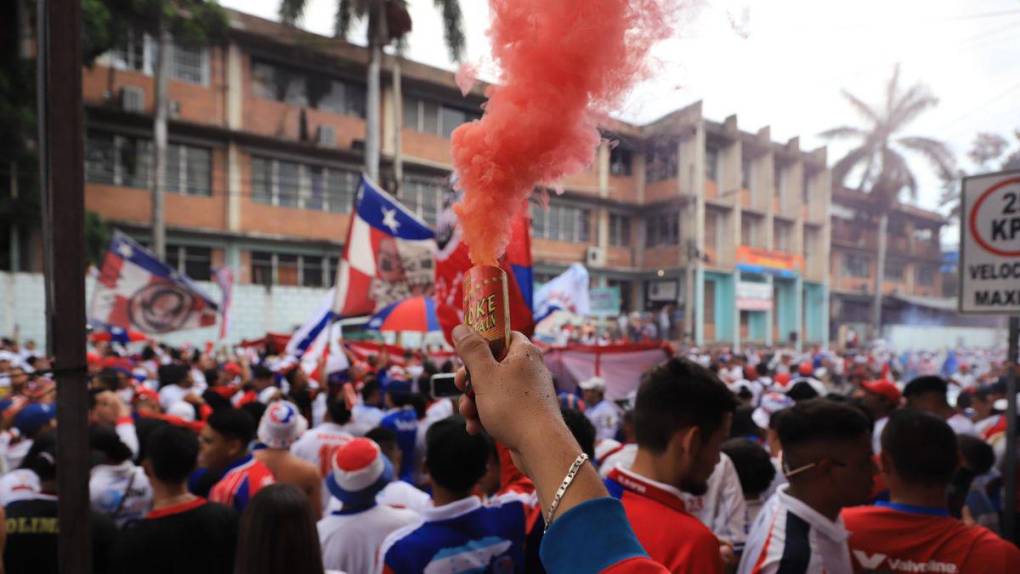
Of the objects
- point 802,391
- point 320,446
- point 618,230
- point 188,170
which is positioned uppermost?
point 188,170

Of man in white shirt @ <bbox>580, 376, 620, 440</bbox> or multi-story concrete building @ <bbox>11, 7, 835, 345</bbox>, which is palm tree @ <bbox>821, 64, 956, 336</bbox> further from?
man in white shirt @ <bbox>580, 376, 620, 440</bbox>

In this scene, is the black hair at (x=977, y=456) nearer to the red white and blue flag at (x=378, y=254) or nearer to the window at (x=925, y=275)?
the red white and blue flag at (x=378, y=254)

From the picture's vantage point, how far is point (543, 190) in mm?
1955

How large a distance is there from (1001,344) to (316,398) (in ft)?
95.3

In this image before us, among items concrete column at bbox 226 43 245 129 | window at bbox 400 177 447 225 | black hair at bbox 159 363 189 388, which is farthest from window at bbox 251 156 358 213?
black hair at bbox 159 363 189 388

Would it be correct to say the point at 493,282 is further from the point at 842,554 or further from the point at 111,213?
the point at 111,213

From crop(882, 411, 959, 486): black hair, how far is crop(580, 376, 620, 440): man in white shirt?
425 centimetres

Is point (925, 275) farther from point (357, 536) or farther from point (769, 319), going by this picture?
point (357, 536)

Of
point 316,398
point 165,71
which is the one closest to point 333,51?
point 165,71

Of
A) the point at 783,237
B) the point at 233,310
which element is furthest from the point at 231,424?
the point at 783,237

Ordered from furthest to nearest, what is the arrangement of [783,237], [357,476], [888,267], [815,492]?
[888,267] → [783,237] → [357,476] → [815,492]

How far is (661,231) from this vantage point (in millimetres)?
32031

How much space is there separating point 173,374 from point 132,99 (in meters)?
15.6

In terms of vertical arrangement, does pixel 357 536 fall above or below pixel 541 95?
below
